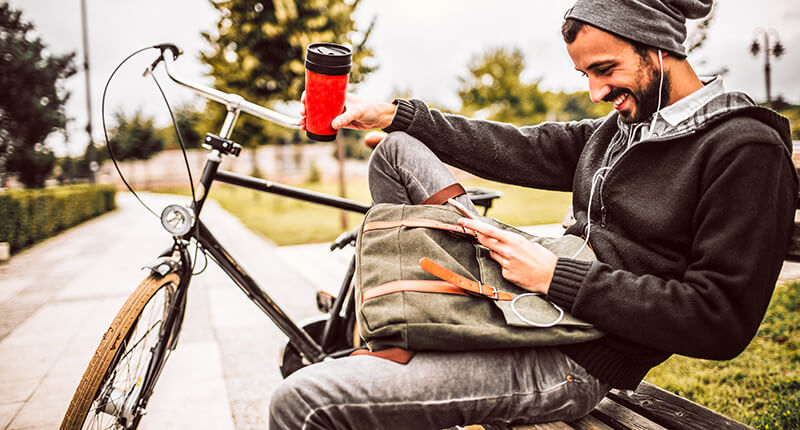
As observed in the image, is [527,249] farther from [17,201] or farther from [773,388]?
[17,201]

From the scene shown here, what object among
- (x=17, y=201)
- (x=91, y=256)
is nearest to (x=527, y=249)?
(x=91, y=256)

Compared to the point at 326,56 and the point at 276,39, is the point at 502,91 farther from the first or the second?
the point at 326,56

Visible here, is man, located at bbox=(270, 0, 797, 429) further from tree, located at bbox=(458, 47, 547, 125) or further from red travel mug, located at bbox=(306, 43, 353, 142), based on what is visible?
tree, located at bbox=(458, 47, 547, 125)

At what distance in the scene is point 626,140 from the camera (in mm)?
1537

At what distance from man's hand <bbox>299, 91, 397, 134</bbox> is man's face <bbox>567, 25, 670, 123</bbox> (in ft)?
2.06

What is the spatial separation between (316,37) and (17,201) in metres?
4.99

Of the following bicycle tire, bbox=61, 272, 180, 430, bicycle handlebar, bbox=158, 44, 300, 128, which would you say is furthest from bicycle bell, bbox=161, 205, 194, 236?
bicycle handlebar, bbox=158, 44, 300, 128

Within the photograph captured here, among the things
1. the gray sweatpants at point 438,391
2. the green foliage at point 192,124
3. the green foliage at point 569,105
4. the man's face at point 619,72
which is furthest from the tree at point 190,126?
the green foliage at point 569,105

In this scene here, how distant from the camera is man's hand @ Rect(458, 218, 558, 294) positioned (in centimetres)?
129

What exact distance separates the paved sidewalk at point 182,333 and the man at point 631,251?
65.0 inches

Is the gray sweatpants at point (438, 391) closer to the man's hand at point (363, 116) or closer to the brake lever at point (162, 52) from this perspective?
the man's hand at point (363, 116)

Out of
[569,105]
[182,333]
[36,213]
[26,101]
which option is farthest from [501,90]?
[182,333]

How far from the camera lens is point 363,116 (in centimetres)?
172

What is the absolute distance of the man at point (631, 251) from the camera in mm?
1155
